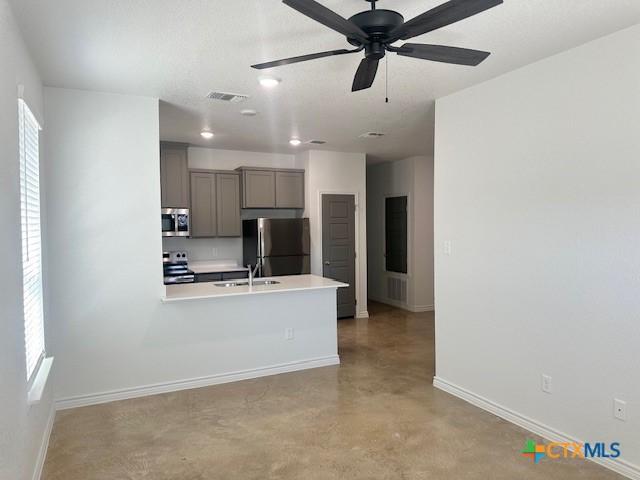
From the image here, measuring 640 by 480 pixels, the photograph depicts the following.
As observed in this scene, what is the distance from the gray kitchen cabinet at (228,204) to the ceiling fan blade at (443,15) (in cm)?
435

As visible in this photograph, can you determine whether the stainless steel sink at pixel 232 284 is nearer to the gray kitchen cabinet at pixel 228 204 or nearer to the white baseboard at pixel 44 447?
the gray kitchen cabinet at pixel 228 204

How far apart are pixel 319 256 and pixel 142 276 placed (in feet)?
10.2

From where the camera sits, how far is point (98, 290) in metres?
3.65

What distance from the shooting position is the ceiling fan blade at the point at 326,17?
1.70 m

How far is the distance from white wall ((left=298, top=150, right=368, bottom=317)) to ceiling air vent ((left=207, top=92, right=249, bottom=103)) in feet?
8.60

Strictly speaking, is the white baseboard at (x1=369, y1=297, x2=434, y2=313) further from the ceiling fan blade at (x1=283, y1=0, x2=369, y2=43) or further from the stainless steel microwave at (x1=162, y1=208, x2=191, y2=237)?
the ceiling fan blade at (x1=283, y1=0, x2=369, y2=43)

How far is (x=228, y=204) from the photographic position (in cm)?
611

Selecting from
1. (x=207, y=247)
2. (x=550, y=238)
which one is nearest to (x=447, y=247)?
(x=550, y=238)

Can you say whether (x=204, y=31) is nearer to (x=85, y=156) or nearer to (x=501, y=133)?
(x=85, y=156)

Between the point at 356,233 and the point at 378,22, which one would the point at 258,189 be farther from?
the point at 378,22

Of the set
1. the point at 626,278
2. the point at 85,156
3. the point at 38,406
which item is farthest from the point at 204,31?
the point at 626,278

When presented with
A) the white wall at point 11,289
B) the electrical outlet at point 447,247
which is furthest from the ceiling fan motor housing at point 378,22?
the electrical outlet at point 447,247

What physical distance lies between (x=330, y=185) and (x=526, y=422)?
419cm

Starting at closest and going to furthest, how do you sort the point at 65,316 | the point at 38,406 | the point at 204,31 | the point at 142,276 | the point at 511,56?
the point at 204,31
the point at 38,406
the point at 511,56
the point at 65,316
the point at 142,276
